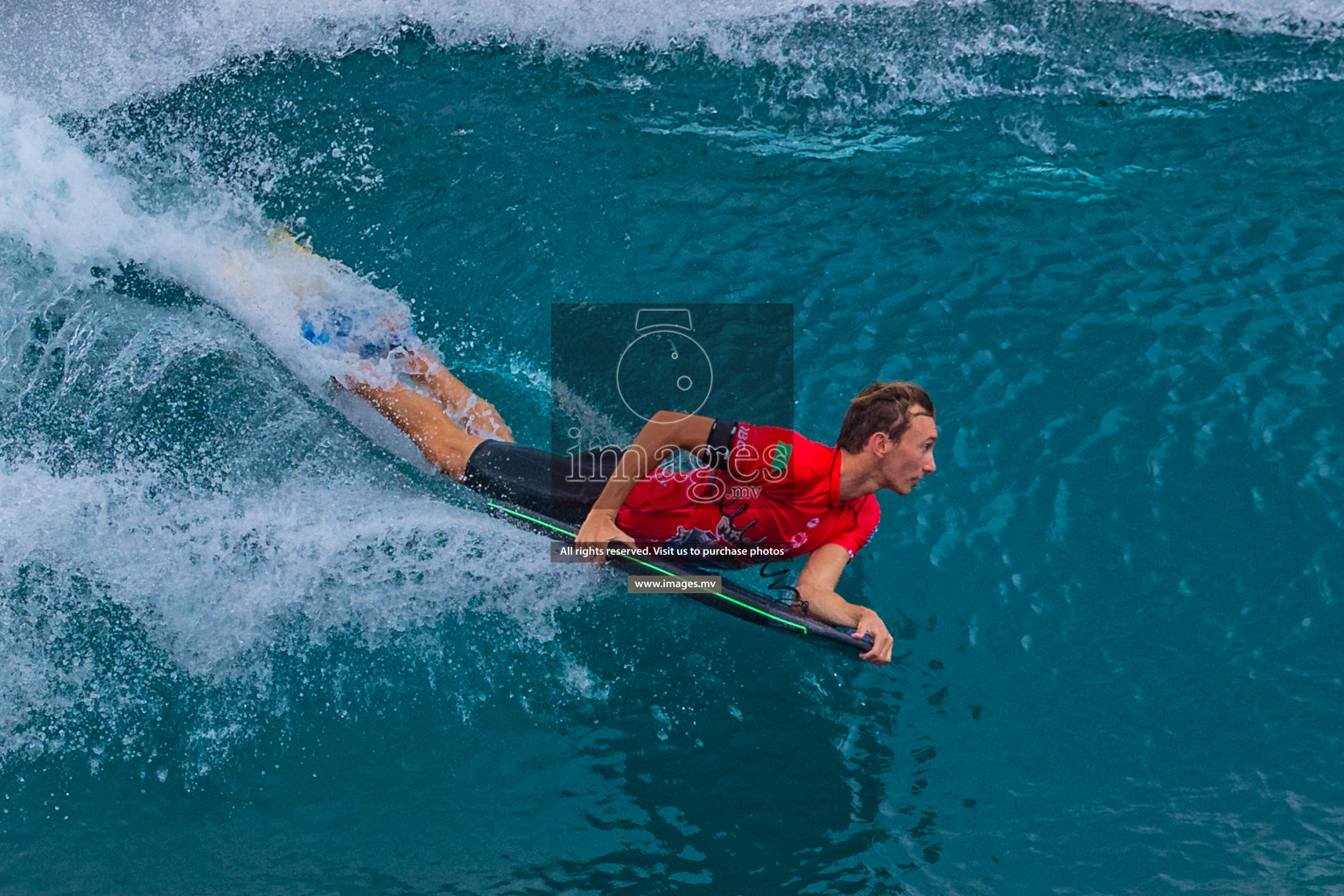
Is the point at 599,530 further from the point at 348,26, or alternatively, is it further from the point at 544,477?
the point at 348,26

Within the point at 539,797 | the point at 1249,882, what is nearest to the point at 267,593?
the point at 539,797

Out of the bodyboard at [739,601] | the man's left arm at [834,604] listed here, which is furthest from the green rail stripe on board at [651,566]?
the man's left arm at [834,604]

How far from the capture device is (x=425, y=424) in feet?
15.4

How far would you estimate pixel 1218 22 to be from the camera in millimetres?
7340

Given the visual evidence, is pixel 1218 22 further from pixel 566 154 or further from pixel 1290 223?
pixel 566 154

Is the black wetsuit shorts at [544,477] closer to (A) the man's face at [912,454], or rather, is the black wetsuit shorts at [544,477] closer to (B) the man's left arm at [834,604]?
(B) the man's left arm at [834,604]

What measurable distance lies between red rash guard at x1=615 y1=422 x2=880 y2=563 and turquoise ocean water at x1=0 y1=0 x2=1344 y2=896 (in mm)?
529

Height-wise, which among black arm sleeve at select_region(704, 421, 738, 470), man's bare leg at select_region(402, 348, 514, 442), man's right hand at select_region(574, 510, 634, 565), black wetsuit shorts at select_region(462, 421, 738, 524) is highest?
man's bare leg at select_region(402, 348, 514, 442)

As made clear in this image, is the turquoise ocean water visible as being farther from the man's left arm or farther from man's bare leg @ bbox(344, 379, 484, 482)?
the man's left arm

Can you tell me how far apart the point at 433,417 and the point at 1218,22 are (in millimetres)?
6025

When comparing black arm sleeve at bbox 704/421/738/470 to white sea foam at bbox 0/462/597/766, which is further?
white sea foam at bbox 0/462/597/766

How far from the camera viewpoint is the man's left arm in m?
3.71

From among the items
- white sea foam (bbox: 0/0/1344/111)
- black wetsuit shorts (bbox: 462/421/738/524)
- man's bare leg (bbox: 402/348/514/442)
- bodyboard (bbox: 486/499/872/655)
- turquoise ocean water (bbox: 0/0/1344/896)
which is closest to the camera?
bodyboard (bbox: 486/499/872/655)

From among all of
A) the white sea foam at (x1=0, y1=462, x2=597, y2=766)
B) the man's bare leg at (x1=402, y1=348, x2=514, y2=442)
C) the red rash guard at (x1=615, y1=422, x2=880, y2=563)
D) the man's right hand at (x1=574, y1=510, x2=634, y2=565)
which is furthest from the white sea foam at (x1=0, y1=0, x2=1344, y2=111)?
the man's right hand at (x1=574, y1=510, x2=634, y2=565)
